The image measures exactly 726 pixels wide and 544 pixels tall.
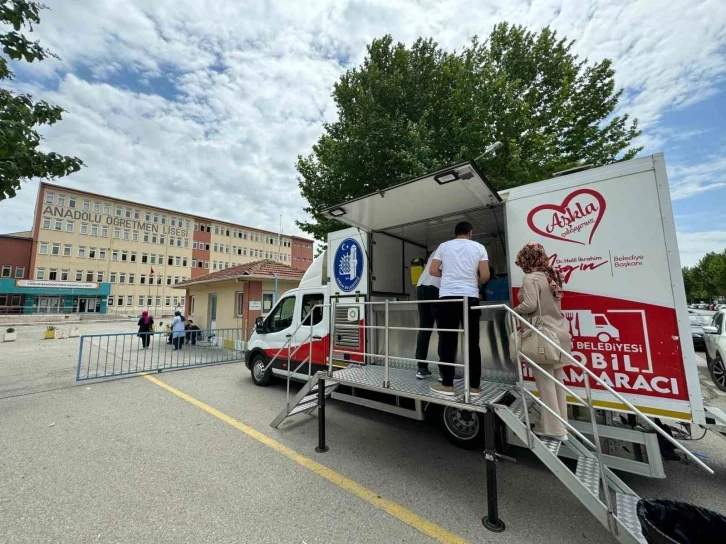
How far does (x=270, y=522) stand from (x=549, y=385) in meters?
2.75

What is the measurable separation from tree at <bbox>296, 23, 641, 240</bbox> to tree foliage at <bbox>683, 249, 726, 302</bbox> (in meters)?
38.3

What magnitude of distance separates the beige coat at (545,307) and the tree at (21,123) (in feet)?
21.5

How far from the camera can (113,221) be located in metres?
42.9

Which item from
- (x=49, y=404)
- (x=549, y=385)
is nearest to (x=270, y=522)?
(x=549, y=385)

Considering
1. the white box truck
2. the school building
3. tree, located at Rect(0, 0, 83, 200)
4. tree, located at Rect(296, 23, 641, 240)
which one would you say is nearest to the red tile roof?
tree, located at Rect(296, 23, 641, 240)

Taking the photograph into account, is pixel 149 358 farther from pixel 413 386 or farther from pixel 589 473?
pixel 589 473

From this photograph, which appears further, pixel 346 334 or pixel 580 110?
Result: pixel 580 110

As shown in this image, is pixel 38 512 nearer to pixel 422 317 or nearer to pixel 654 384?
pixel 422 317

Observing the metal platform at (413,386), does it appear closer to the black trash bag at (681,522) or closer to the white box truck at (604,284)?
the white box truck at (604,284)

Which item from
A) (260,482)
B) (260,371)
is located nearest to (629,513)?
(260,482)

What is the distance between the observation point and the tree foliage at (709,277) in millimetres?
37812

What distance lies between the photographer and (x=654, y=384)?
2.78 m

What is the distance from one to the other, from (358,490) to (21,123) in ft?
21.4

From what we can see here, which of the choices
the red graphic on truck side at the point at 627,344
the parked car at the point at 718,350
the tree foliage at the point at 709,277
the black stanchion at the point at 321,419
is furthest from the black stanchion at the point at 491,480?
the tree foliage at the point at 709,277
